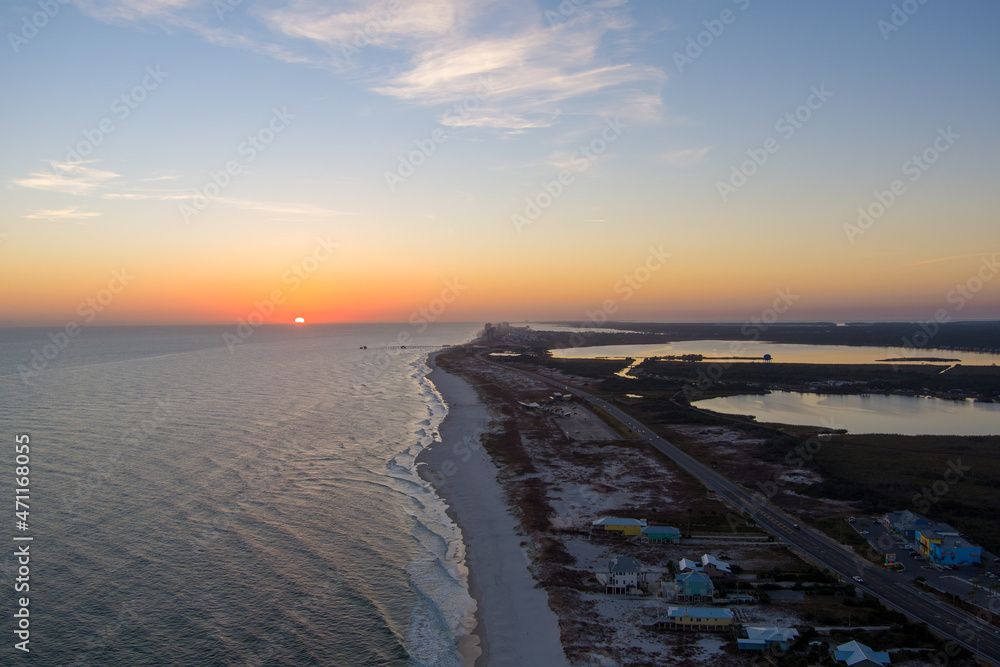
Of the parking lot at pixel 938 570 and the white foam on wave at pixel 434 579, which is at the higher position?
the parking lot at pixel 938 570

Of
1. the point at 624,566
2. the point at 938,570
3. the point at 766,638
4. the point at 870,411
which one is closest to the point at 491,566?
the point at 624,566

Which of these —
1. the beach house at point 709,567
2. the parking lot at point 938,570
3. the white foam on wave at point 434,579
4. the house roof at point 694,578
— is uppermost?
the house roof at point 694,578

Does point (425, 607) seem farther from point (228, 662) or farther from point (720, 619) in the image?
point (720, 619)

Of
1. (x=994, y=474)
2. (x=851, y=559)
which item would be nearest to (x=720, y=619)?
(x=851, y=559)

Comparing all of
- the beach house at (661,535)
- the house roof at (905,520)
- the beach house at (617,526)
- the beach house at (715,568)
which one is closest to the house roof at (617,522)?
the beach house at (617,526)

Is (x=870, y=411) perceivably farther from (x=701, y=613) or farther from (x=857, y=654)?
(x=857, y=654)

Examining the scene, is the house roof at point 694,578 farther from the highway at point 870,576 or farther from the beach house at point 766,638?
the highway at point 870,576

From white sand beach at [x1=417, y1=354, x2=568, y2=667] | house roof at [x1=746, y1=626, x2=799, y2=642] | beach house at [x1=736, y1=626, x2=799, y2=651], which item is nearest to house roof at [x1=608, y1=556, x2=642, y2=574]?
white sand beach at [x1=417, y1=354, x2=568, y2=667]
